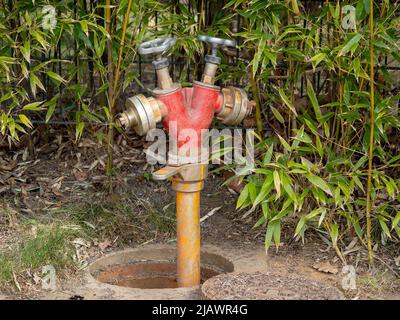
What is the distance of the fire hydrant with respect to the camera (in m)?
3.39

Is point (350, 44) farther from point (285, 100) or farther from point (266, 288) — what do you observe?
point (266, 288)

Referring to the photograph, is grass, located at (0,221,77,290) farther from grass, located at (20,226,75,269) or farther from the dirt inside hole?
the dirt inside hole

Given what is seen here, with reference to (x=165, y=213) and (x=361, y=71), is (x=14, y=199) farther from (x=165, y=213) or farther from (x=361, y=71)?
(x=361, y=71)

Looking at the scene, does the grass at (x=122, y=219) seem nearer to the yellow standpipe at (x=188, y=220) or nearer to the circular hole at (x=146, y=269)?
the circular hole at (x=146, y=269)

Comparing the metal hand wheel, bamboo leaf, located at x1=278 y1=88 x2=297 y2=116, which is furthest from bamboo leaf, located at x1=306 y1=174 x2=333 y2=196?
the metal hand wheel

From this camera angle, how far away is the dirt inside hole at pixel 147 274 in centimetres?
384

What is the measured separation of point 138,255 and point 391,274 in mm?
1191

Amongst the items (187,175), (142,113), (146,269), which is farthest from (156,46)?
(146,269)

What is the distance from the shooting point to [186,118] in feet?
11.4

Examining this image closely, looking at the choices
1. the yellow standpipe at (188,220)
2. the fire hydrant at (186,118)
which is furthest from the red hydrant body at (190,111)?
the yellow standpipe at (188,220)

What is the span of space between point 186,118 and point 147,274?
35.1 inches

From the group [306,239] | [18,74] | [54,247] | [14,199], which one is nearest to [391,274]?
[306,239]

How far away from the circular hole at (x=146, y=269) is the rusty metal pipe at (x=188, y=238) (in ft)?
0.75

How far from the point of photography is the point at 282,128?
4312mm
